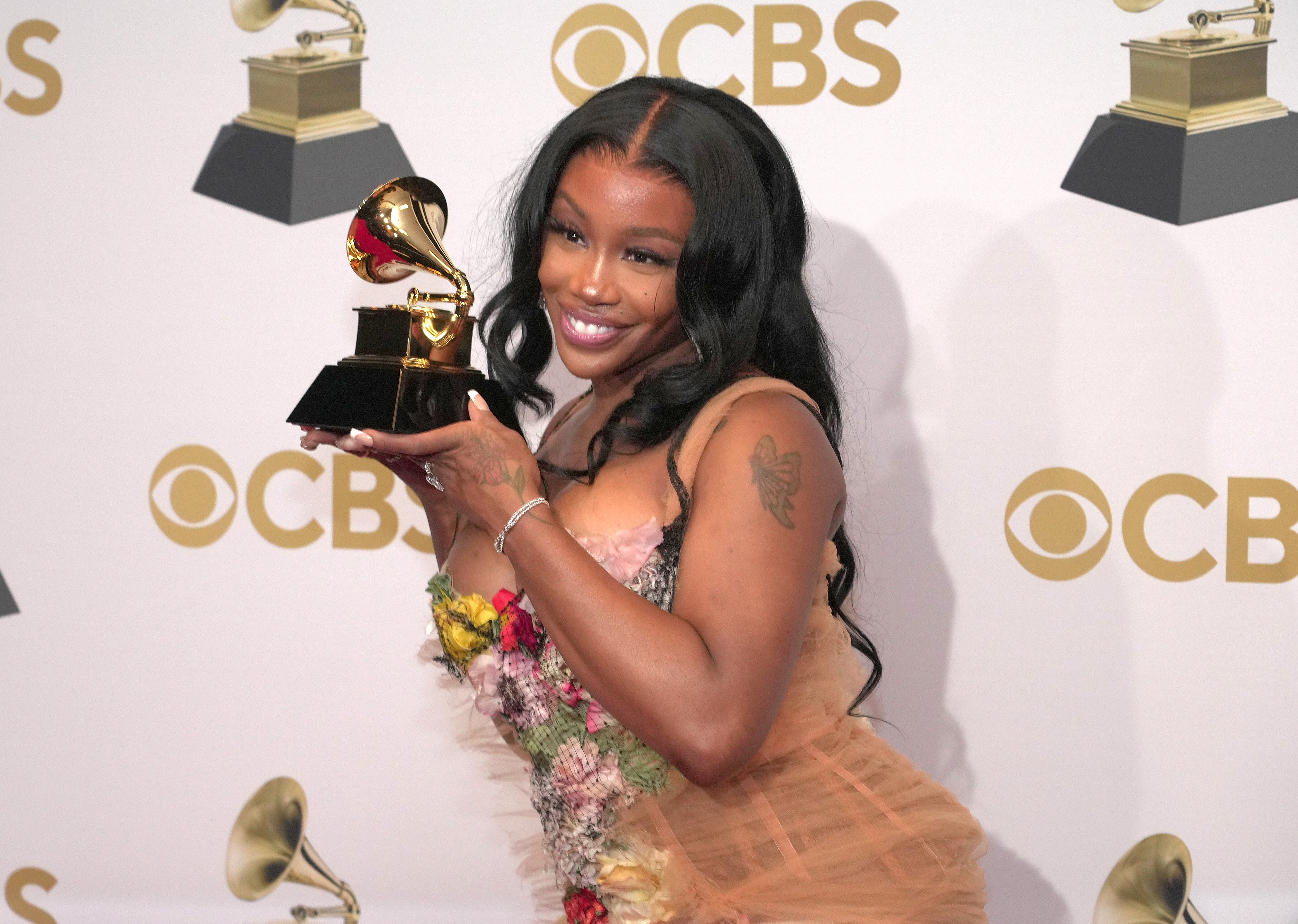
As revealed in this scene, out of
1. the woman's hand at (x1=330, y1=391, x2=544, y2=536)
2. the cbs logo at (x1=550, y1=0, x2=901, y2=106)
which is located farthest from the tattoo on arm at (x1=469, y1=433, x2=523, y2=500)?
the cbs logo at (x1=550, y1=0, x2=901, y2=106)

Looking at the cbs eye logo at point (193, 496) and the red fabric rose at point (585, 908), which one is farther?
the cbs eye logo at point (193, 496)

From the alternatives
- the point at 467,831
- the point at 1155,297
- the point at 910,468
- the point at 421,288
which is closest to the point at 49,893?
the point at 467,831

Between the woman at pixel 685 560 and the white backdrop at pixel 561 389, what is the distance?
2.45 feet

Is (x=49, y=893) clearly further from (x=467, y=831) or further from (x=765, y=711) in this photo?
(x=765, y=711)

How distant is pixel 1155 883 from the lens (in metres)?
2.48

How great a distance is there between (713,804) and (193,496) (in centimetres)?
165

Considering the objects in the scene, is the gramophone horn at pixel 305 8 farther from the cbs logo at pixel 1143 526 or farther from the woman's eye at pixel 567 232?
the cbs logo at pixel 1143 526

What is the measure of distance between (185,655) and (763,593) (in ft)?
6.05

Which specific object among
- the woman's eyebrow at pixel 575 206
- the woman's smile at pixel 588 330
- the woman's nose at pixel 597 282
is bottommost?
the woman's smile at pixel 588 330

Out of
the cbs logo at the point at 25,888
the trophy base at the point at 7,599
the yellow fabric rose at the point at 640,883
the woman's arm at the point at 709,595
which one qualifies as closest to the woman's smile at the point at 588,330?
the woman's arm at the point at 709,595

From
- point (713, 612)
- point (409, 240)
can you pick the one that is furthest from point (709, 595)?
point (409, 240)

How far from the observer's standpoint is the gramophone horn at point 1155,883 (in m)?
2.48

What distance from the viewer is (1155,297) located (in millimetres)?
2393

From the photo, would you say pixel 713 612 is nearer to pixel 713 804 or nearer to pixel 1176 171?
pixel 713 804
